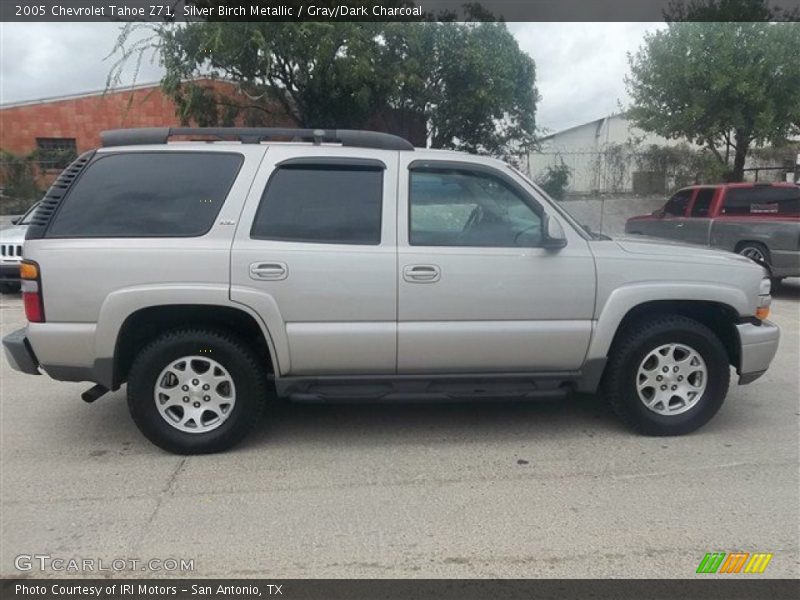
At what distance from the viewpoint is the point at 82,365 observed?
385cm

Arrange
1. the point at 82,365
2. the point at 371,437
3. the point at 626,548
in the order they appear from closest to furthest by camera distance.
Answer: the point at 626,548 → the point at 82,365 → the point at 371,437

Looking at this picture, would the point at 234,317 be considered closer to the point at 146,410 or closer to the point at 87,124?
the point at 146,410

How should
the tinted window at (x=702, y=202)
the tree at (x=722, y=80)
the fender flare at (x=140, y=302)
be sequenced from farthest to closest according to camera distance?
the tree at (x=722, y=80)
the tinted window at (x=702, y=202)
the fender flare at (x=140, y=302)

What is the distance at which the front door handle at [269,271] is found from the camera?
12.5 feet

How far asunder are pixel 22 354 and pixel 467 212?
116 inches

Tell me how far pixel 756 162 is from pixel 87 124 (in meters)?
23.4

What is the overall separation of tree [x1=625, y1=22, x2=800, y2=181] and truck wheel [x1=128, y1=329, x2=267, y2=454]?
1406 centimetres

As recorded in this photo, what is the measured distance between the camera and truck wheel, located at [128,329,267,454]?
388 centimetres

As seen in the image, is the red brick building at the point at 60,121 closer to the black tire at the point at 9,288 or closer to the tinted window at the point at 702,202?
the black tire at the point at 9,288

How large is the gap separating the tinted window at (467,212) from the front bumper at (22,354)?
2.48 m

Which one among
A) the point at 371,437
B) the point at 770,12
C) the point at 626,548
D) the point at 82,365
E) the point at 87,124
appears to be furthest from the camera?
the point at 87,124

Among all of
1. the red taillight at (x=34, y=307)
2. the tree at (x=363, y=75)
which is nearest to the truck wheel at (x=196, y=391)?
the red taillight at (x=34, y=307)
